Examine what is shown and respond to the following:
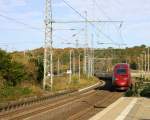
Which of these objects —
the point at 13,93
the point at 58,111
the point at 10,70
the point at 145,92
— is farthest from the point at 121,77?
the point at 58,111

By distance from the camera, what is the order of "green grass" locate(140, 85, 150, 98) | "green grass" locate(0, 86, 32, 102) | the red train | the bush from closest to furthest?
"green grass" locate(0, 86, 32, 102), "green grass" locate(140, 85, 150, 98), the bush, the red train

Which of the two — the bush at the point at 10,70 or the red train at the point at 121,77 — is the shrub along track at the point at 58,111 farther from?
the red train at the point at 121,77

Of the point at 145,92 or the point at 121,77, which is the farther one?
the point at 121,77

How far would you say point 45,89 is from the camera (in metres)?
52.0

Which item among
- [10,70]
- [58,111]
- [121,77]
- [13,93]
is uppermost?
[10,70]

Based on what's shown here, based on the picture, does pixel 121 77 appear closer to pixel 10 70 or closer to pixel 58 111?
pixel 10 70

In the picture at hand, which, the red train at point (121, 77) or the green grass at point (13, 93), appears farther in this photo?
the red train at point (121, 77)

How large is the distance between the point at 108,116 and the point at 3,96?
17886mm

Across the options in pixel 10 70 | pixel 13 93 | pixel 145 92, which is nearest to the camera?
pixel 145 92

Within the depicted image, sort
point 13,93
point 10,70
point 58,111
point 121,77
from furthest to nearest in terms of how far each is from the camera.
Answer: point 121,77 < point 10,70 < point 13,93 < point 58,111

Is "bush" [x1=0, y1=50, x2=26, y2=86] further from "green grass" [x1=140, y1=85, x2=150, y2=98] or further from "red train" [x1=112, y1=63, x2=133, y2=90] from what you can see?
"green grass" [x1=140, y1=85, x2=150, y2=98]

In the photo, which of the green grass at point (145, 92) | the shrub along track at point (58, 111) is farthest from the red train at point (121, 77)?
the shrub along track at point (58, 111)

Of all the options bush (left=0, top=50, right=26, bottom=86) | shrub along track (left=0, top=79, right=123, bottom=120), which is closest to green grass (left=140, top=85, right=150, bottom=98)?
shrub along track (left=0, top=79, right=123, bottom=120)

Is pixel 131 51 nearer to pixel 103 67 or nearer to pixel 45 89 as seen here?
pixel 103 67
